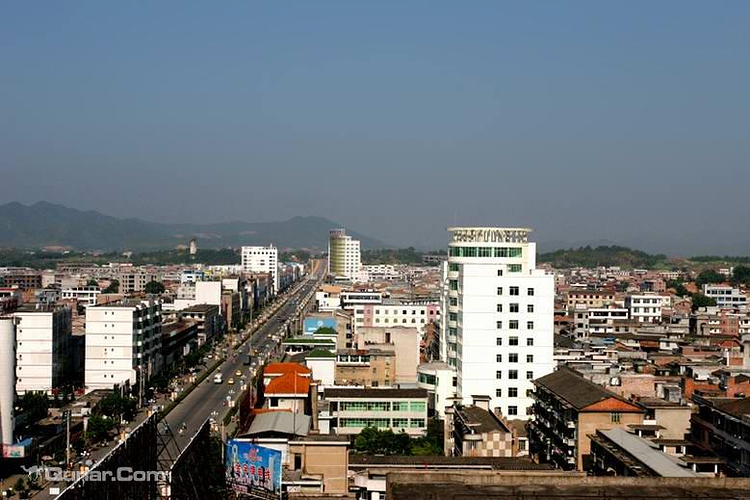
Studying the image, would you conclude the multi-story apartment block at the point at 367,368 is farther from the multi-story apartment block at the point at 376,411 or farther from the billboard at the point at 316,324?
the billboard at the point at 316,324

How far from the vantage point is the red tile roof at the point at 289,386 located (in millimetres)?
24719

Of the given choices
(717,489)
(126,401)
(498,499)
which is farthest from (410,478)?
(126,401)

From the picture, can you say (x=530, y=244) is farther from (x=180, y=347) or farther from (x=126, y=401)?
(x=180, y=347)

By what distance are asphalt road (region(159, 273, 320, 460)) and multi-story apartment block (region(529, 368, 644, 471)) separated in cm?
879

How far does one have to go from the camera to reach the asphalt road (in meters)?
29.7

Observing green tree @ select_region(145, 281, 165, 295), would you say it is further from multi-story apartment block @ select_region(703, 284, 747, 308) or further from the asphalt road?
multi-story apartment block @ select_region(703, 284, 747, 308)

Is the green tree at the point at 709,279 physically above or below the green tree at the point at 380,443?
above

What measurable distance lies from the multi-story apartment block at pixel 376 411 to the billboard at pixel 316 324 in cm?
2127

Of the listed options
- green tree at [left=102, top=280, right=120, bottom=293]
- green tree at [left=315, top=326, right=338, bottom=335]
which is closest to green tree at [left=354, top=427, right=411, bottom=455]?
green tree at [left=315, top=326, right=338, bottom=335]

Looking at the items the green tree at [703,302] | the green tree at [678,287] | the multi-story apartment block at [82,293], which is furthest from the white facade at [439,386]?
the green tree at [678,287]

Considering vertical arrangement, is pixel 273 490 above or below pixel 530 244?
below

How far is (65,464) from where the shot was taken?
81.0ft

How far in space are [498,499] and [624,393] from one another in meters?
16.5

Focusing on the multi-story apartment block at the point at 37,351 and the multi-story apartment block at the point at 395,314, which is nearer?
the multi-story apartment block at the point at 37,351
